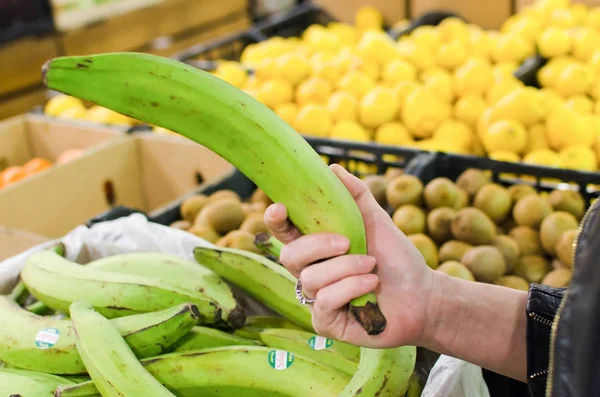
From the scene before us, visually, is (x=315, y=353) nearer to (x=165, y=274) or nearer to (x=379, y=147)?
(x=165, y=274)

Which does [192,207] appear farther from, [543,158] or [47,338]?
[543,158]

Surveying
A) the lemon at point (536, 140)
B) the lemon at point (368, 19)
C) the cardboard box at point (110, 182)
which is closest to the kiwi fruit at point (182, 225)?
the cardboard box at point (110, 182)

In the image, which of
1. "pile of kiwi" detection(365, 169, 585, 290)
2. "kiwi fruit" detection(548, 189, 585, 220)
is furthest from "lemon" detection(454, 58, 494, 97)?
"kiwi fruit" detection(548, 189, 585, 220)

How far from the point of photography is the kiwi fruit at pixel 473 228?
1.48m

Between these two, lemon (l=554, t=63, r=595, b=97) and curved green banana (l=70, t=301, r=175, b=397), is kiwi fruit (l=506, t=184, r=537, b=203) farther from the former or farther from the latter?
curved green banana (l=70, t=301, r=175, b=397)

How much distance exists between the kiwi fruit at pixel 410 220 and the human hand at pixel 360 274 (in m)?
0.63

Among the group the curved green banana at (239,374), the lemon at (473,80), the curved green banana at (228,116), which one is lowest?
the curved green banana at (239,374)

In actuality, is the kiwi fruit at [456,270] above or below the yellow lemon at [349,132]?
below

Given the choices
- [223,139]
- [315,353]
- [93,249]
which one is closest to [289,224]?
[223,139]

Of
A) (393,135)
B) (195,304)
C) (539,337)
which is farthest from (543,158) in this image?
(195,304)

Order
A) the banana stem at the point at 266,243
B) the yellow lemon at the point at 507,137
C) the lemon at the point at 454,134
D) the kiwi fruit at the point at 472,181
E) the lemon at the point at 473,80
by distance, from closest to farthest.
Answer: the banana stem at the point at 266,243
the kiwi fruit at the point at 472,181
the yellow lemon at the point at 507,137
the lemon at the point at 454,134
the lemon at the point at 473,80

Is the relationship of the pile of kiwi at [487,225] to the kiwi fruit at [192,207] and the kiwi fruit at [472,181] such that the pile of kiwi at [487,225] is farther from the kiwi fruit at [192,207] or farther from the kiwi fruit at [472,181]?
the kiwi fruit at [192,207]

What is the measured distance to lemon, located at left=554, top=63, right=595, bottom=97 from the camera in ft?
7.62

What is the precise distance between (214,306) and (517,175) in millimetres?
1072
